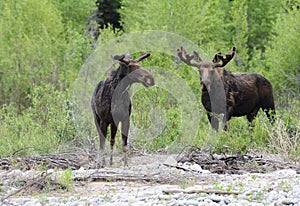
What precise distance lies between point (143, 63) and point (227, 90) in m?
4.42

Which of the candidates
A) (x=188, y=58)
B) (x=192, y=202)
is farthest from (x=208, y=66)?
(x=192, y=202)

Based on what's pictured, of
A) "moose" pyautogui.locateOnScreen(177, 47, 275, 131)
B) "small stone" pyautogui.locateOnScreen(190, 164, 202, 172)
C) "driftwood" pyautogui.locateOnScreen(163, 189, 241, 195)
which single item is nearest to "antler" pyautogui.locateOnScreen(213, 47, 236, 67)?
"moose" pyautogui.locateOnScreen(177, 47, 275, 131)

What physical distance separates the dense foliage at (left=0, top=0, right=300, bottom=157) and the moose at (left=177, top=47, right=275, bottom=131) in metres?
0.40

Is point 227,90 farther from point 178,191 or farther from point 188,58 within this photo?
point 178,191

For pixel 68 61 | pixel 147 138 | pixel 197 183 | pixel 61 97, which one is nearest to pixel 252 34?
pixel 68 61

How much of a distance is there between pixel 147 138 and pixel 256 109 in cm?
308

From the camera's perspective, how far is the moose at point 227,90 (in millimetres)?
13986

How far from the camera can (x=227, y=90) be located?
1445 cm

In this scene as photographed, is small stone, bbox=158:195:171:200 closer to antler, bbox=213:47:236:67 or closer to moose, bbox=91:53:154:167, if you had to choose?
moose, bbox=91:53:154:167

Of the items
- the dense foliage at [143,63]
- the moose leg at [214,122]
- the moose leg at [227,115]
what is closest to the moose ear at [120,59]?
the dense foliage at [143,63]

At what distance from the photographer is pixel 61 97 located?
663 inches

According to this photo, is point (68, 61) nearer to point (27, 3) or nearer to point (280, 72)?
point (27, 3)

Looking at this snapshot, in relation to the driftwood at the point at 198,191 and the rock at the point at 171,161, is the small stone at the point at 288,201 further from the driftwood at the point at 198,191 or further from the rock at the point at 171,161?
the rock at the point at 171,161

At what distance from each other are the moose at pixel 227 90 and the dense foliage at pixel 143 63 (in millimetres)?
400
